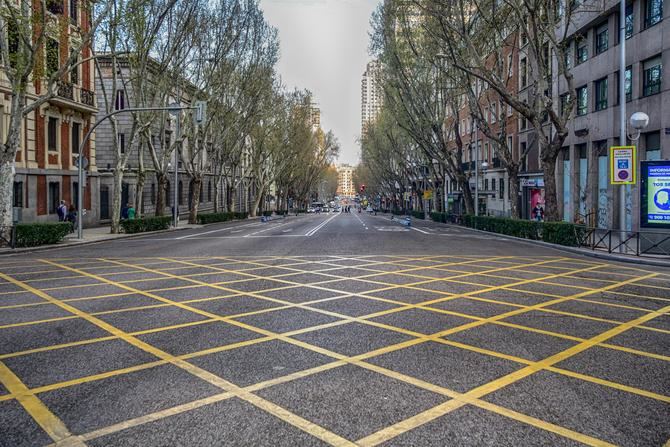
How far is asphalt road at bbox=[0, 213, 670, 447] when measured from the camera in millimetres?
4047

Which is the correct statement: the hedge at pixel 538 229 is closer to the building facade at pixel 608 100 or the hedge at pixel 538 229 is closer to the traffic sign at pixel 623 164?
the traffic sign at pixel 623 164

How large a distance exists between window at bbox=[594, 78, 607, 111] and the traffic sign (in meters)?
12.7

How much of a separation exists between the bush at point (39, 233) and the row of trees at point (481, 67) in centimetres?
1618

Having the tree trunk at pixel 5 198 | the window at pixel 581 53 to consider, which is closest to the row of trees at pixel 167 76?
the tree trunk at pixel 5 198

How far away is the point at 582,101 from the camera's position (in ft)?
105

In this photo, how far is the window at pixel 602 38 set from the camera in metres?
29.5

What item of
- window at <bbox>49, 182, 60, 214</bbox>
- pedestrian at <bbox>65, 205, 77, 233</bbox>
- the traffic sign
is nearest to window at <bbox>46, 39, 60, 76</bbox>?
window at <bbox>49, 182, 60, 214</bbox>

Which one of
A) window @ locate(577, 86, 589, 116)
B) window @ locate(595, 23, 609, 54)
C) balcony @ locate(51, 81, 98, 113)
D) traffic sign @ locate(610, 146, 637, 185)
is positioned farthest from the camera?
window @ locate(577, 86, 589, 116)

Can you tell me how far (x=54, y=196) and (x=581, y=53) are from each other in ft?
103

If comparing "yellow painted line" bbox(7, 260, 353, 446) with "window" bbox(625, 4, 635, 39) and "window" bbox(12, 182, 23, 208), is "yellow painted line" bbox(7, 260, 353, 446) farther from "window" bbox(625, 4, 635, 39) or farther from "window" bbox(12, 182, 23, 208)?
"window" bbox(625, 4, 635, 39)

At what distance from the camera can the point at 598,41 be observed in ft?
100

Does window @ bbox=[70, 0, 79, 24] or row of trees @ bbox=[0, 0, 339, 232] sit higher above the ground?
window @ bbox=[70, 0, 79, 24]

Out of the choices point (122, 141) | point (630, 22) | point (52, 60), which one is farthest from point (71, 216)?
point (630, 22)

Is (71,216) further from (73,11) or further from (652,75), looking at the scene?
(652,75)
